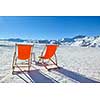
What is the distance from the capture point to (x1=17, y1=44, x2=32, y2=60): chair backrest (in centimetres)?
501

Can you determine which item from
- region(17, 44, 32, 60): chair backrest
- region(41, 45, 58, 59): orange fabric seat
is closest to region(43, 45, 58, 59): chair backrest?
region(41, 45, 58, 59): orange fabric seat

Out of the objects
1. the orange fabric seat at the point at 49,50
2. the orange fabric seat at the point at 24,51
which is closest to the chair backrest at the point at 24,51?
the orange fabric seat at the point at 24,51

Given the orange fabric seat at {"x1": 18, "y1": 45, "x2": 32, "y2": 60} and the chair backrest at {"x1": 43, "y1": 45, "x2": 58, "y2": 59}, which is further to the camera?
the chair backrest at {"x1": 43, "y1": 45, "x2": 58, "y2": 59}

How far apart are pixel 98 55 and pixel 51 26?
10.3 feet

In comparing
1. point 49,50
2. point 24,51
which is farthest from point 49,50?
point 24,51

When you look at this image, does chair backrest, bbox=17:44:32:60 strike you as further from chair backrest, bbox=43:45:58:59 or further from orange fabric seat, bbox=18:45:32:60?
chair backrest, bbox=43:45:58:59

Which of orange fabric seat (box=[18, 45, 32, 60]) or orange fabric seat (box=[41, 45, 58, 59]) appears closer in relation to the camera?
orange fabric seat (box=[18, 45, 32, 60])

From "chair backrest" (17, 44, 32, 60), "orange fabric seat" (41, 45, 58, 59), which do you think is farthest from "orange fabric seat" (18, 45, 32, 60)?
"orange fabric seat" (41, 45, 58, 59)

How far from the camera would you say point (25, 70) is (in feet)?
17.2

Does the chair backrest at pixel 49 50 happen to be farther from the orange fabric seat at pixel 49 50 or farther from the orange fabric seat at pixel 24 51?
the orange fabric seat at pixel 24 51

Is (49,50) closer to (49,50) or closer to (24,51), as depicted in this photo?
(49,50)

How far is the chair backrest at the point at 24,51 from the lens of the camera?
5.01 m

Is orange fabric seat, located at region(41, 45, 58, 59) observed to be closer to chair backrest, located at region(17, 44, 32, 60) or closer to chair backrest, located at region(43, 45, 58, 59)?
chair backrest, located at region(43, 45, 58, 59)
